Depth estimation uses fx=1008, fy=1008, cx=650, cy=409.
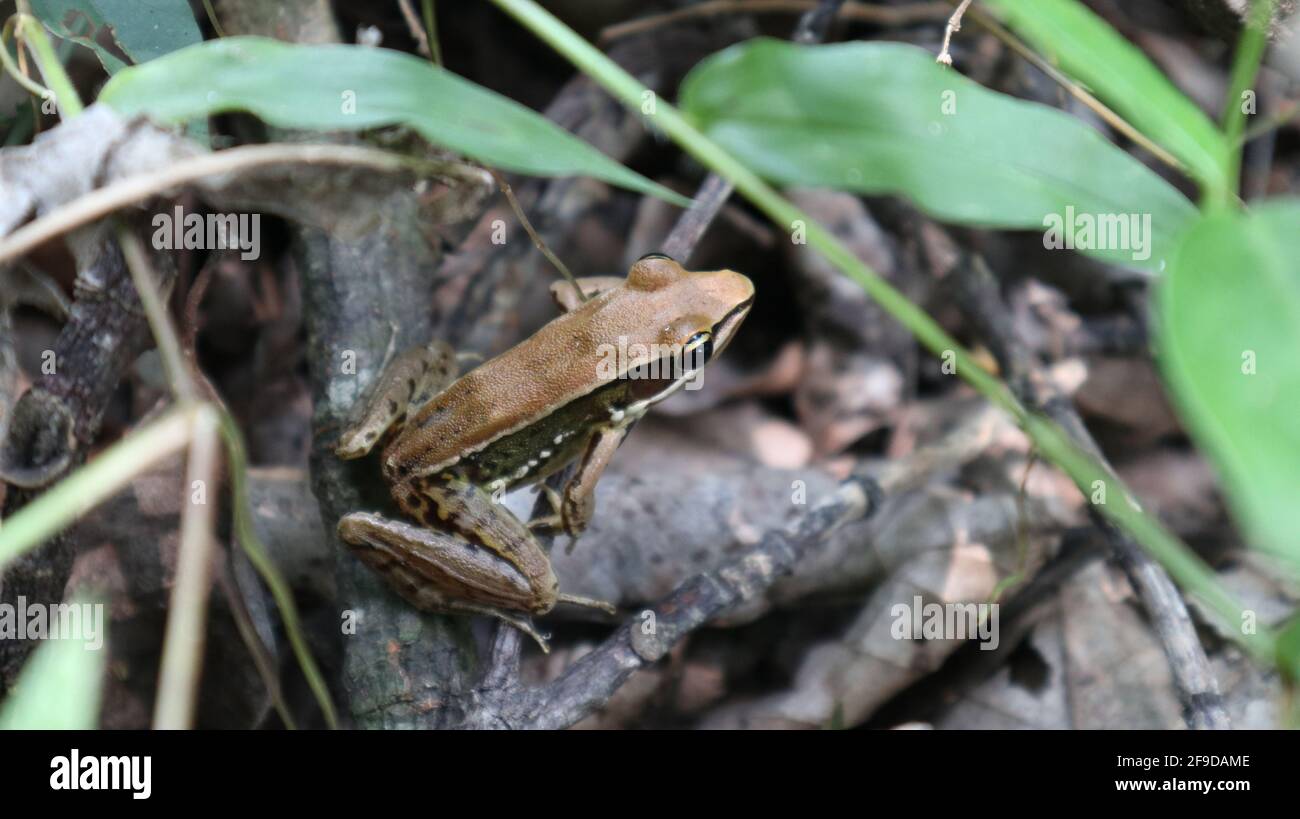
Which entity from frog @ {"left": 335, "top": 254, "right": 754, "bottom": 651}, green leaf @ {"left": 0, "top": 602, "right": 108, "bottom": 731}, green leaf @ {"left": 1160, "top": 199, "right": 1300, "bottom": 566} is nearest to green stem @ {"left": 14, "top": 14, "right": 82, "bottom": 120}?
green leaf @ {"left": 0, "top": 602, "right": 108, "bottom": 731}

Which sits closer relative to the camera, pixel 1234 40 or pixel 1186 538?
pixel 1234 40

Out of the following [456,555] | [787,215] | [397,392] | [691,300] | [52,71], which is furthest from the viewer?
[691,300]

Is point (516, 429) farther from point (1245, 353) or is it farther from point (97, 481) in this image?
point (1245, 353)

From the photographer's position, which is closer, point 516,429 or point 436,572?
point 436,572

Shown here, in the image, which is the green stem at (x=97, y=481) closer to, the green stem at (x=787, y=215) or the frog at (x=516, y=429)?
the green stem at (x=787, y=215)

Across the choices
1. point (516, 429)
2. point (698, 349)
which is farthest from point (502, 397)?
point (698, 349)

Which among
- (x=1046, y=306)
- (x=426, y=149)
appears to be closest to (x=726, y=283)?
(x=426, y=149)
